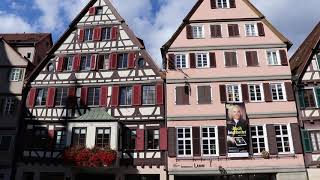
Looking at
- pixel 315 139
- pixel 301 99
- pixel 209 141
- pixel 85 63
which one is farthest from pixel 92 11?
pixel 315 139

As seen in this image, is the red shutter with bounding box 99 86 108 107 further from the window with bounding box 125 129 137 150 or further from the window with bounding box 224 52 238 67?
the window with bounding box 224 52 238 67

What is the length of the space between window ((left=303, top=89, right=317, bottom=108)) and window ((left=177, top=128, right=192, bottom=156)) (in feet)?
29.0

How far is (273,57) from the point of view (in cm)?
2805

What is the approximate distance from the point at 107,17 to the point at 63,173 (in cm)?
1346

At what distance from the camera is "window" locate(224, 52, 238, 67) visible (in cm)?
2798

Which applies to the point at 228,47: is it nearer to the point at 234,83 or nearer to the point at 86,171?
the point at 234,83

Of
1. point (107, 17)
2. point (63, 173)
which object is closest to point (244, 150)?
point (63, 173)

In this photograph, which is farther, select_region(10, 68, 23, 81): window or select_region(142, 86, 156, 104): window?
select_region(10, 68, 23, 81): window

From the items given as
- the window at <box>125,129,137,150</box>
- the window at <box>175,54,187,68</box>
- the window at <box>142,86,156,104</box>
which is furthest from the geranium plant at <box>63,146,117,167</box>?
the window at <box>175,54,187,68</box>

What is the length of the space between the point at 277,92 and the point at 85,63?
15467 millimetres

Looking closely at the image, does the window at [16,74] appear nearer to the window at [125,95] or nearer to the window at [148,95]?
the window at [125,95]

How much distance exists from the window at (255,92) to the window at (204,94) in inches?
123

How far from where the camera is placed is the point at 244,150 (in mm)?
25234

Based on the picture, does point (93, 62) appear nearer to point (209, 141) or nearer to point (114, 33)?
point (114, 33)
